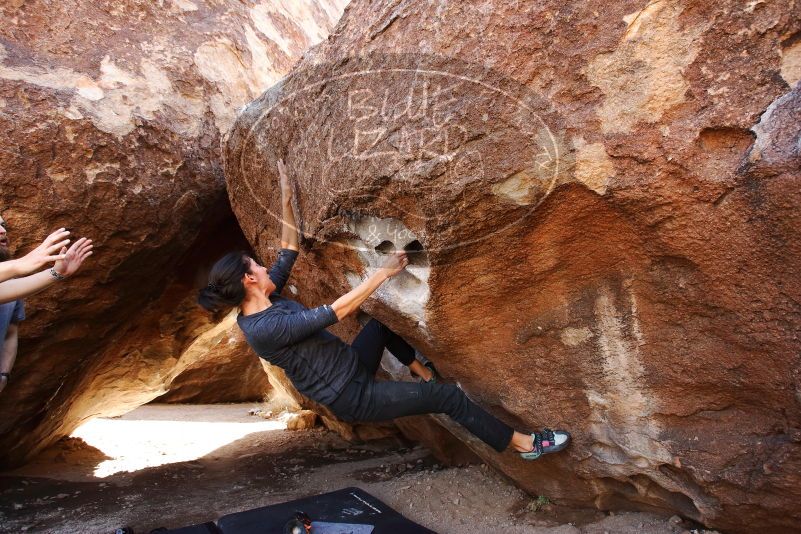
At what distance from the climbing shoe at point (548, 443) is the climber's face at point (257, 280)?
1.25 m

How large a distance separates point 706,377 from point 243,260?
1.73m

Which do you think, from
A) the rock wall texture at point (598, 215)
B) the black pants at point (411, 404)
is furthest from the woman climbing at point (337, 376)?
the rock wall texture at point (598, 215)

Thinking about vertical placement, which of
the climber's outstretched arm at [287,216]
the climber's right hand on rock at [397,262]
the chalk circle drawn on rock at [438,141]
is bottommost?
the climber's right hand on rock at [397,262]

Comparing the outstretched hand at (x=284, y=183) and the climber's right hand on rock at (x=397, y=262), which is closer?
the climber's right hand on rock at (x=397, y=262)

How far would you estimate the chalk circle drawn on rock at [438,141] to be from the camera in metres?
1.94

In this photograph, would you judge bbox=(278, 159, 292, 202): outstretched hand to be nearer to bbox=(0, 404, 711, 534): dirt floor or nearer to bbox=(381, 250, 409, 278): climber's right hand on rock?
bbox=(381, 250, 409, 278): climber's right hand on rock

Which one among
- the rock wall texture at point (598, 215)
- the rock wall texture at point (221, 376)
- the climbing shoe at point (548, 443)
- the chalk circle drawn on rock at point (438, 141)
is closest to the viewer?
the rock wall texture at point (598, 215)

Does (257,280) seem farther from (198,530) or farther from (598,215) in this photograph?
(598,215)

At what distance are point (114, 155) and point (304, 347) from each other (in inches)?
67.4

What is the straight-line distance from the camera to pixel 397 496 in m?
3.06

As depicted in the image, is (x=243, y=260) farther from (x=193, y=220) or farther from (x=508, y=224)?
(x=193, y=220)

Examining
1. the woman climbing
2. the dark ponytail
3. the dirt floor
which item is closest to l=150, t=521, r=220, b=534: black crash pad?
the dirt floor

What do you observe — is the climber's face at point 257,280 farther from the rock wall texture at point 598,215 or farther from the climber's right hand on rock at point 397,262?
the climber's right hand on rock at point 397,262

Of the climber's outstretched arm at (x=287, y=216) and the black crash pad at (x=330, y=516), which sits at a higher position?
the climber's outstretched arm at (x=287, y=216)
